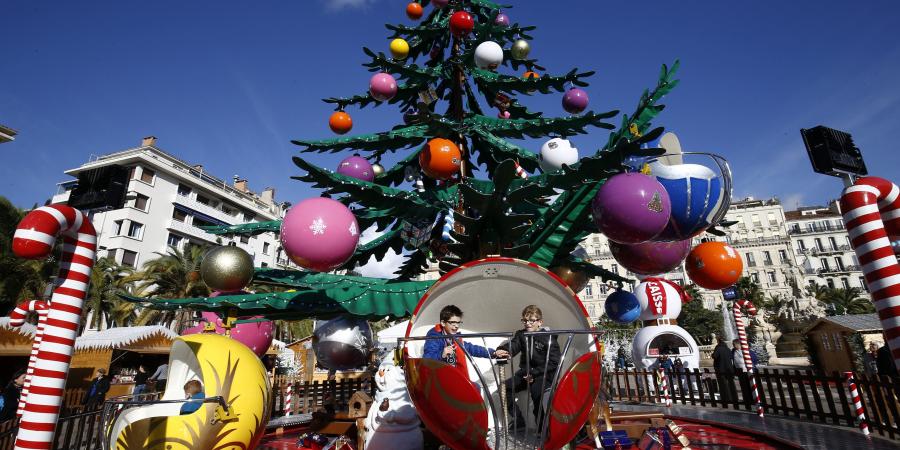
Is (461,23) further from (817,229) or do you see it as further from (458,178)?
(817,229)

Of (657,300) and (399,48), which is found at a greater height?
(399,48)

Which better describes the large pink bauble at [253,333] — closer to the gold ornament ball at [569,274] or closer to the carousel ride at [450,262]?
the carousel ride at [450,262]

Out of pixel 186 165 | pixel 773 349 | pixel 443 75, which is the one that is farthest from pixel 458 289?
pixel 773 349

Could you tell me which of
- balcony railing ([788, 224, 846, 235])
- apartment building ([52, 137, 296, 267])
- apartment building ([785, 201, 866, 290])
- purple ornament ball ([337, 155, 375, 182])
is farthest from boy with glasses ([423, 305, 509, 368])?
balcony railing ([788, 224, 846, 235])

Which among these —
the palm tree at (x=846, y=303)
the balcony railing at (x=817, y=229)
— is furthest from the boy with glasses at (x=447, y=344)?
the balcony railing at (x=817, y=229)

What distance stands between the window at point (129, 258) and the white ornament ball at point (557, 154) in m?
40.4

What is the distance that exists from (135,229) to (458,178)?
3859 cm

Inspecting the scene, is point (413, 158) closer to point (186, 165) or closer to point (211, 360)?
point (211, 360)

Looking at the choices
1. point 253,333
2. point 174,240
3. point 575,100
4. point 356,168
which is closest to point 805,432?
point 575,100

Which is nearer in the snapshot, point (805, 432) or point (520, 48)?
point (805, 432)

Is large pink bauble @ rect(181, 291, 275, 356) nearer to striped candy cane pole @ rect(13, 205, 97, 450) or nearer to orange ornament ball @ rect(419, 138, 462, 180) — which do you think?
striped candy cane pole @ rect(13, 205, 97, 450)

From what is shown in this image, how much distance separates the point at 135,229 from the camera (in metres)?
37.4

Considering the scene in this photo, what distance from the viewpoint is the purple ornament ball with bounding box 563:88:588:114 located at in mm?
9445

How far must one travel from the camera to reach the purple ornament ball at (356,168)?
8.70 m
